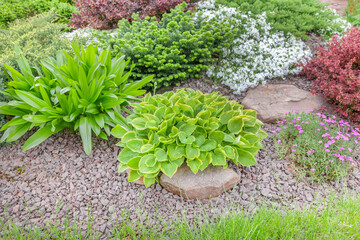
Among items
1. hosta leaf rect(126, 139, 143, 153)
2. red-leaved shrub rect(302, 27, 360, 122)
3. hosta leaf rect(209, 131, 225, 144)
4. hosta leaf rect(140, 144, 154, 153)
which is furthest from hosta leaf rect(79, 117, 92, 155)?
red-leaved shrub rect(302, 27, 360, 122)

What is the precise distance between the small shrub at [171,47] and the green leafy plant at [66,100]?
672mm

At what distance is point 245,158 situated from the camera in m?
2.83

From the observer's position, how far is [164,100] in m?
3.00

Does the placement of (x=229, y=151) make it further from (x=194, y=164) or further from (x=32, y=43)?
(x=32, y=43)

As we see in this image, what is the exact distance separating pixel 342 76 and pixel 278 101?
88cm

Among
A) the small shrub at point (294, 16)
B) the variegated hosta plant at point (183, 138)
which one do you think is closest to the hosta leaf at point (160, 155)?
the variegated hosta plant at point (183, 138)

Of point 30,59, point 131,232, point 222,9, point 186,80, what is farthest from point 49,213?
point 222,9

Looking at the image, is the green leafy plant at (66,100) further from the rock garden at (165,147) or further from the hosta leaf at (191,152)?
the hosta leaf at (191,152)

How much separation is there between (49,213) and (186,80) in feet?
8.71

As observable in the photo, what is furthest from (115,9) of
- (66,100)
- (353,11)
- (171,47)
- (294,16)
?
(353,11)

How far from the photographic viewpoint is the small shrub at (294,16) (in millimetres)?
5141

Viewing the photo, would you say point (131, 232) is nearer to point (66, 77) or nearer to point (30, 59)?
point (66, 77)

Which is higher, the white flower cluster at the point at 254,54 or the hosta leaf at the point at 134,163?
the hosta leaf at the point at 134,163

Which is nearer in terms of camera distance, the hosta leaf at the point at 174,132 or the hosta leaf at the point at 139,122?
the hosta leaf at the point at 174,132
